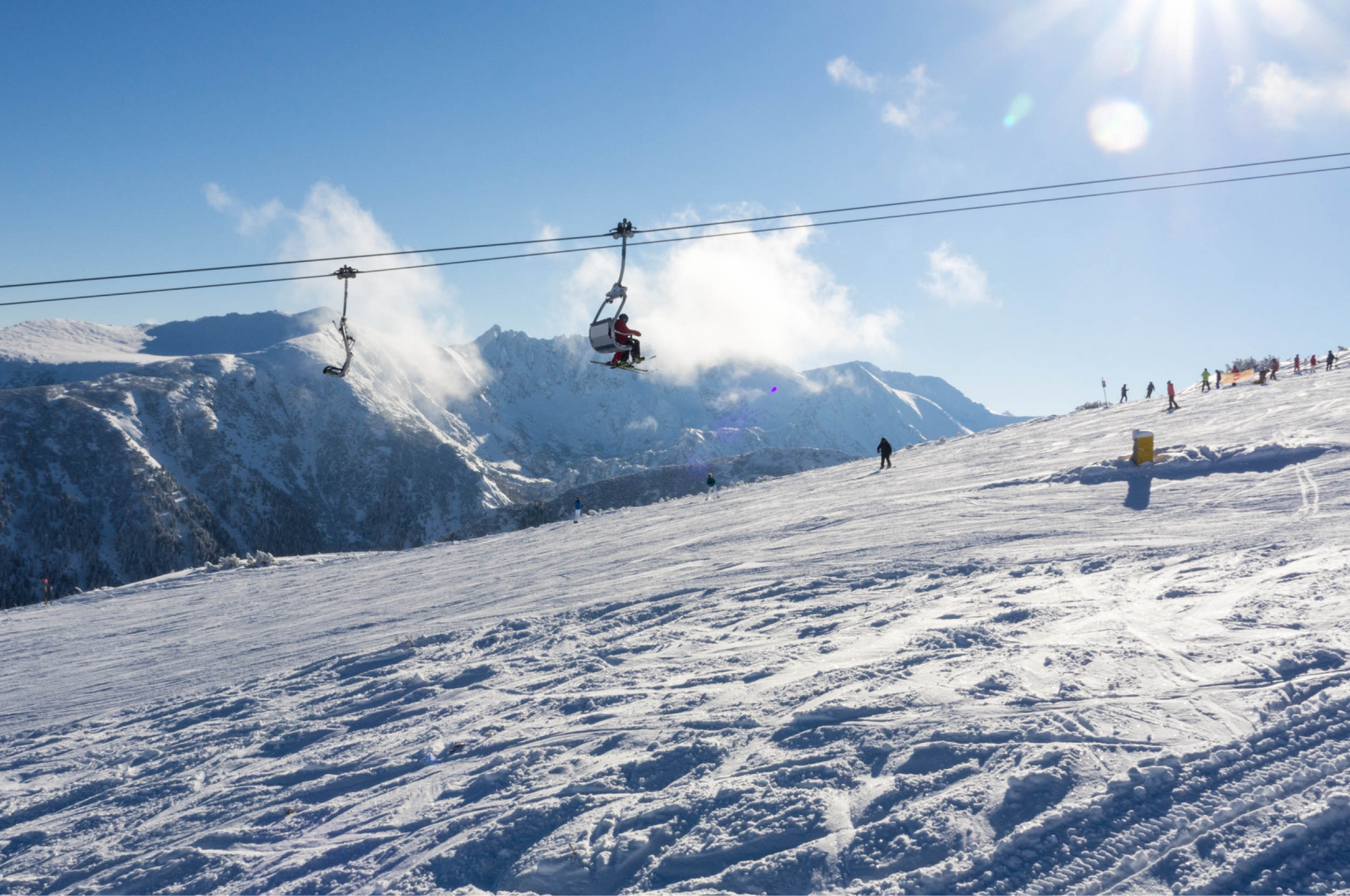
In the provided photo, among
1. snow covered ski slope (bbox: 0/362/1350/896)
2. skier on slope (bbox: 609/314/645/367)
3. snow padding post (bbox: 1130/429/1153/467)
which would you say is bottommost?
snow covered ski slope (bbox: 0/362/1350/896)

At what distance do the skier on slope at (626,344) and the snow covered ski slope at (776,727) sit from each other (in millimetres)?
4840

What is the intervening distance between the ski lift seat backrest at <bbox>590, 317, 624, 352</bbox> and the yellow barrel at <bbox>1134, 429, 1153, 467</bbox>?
50.5ft

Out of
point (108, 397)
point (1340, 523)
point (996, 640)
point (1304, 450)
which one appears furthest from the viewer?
point (108, 397)

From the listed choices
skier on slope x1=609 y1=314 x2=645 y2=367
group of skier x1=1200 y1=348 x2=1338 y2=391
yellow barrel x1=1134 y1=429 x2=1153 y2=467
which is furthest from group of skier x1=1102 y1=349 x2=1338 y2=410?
skier on slope x1=609 y1=314 x2=645 y2=367

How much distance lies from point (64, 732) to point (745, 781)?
447 inches

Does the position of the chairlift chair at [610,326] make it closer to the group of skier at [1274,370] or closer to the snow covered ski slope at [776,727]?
the snow covered ski slope at [776,727]

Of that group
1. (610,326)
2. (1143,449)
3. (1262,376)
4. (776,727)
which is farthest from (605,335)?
(1262,376)

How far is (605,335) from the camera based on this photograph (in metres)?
13.7

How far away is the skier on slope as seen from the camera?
13789mm

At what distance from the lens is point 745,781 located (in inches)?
244

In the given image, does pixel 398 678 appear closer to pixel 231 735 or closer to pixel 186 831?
pixel 231 735

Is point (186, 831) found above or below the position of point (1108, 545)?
below

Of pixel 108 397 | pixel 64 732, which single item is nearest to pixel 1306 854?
pixel 64 732

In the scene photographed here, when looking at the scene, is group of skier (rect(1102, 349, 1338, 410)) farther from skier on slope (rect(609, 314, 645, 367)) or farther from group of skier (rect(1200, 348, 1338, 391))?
skier on slope (rect(609, 314, 645, 367))
